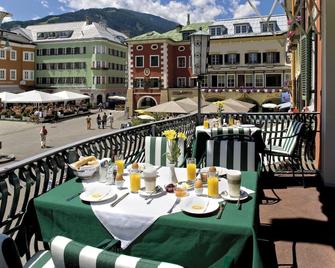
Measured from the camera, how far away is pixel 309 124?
22.9 feet

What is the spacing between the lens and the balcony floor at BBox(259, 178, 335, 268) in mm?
3596

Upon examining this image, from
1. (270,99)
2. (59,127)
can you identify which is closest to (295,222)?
(59,127)

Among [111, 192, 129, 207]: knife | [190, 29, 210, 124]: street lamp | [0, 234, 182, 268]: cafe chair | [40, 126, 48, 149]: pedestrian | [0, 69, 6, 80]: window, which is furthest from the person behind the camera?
[0, 69, 6, 80]: window

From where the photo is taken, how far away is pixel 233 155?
187 inches

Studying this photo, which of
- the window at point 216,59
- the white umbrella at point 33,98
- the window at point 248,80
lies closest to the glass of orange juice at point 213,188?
the white umbrella at point 33,98

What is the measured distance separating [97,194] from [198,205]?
0.85 m

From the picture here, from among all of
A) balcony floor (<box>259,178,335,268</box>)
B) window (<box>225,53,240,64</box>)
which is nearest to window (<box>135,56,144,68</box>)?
window (<box>225,53,240,64</box>)

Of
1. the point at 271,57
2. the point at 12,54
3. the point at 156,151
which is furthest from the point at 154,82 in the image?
the point at 156,151

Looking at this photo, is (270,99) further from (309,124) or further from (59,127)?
(309,124)

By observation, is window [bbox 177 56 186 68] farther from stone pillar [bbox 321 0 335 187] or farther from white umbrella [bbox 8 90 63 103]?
stone pillar [bbox 321 0 335 187]

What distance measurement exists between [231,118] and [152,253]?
6212mm

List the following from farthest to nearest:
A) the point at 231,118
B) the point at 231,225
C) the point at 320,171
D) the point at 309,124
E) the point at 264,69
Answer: the point at 264,69 → the point at 231,118 → the point at 309,124 → the point at 320,171 → the point at 231,225

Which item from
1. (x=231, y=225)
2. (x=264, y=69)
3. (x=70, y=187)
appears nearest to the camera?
(x=231, y=225)

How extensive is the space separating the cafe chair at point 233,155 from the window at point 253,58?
36.5 m
